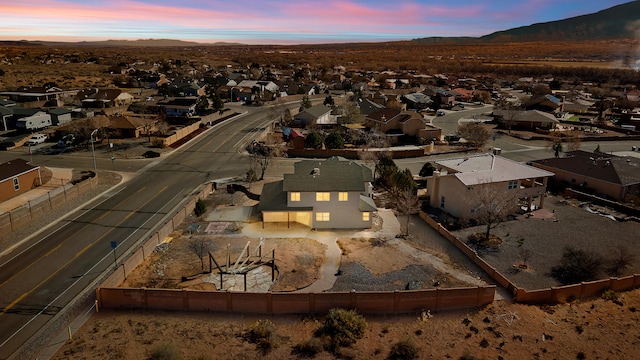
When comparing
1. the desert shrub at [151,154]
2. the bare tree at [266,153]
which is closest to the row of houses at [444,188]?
the bare tree at [266,153]

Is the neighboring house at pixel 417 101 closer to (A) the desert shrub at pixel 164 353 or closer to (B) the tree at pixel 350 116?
(B) the tree at pixel 350 116

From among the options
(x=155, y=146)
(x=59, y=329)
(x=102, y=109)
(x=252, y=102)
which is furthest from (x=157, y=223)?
(x=252, y=102)

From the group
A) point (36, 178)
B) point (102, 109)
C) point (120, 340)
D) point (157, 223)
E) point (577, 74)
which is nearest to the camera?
point (120, 340)

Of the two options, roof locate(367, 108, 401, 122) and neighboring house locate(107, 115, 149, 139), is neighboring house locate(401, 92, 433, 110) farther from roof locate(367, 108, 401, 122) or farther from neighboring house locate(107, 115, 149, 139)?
neighboring house locate(107, 115, 149, 139)

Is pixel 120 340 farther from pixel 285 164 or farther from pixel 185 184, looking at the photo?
pixel 285 164

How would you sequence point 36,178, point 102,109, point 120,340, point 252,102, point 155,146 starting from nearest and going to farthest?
point 120,340, point 36,178, point 155,146, point 102,109, point 252,102

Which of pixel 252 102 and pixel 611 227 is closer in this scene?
pixel 611 227

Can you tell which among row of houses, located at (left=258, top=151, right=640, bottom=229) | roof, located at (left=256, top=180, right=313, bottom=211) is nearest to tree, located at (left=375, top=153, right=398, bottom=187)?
row of houses, located at (left=258, top=151, right=640, bottom=229)

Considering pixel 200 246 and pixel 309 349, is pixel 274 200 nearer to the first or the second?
pixel 200 246
